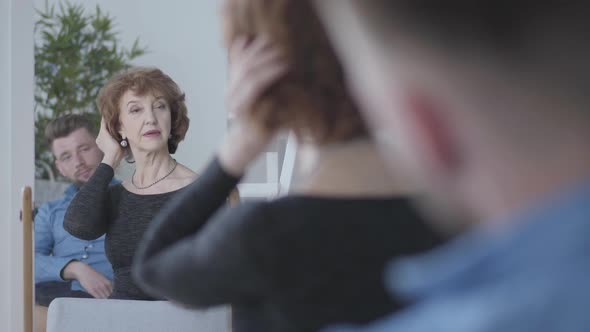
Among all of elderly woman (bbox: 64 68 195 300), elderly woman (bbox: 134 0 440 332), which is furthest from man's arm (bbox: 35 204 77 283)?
elderly woman (bbox: 134 0 440 332)

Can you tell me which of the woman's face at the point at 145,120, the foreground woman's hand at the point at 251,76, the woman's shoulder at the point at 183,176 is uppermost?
the woman's face at the point at 145,120

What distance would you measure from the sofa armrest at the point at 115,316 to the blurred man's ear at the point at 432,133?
5.31 feet

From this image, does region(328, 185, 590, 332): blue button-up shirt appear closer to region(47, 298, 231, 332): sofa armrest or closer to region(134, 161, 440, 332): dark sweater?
region(134, 161, 440, 332): dark sweater

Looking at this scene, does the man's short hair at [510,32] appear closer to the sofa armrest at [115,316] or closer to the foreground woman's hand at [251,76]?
the foreground woman's hand at [251,76]

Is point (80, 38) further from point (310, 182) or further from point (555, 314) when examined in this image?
point (555, 314)

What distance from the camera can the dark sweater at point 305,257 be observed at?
1.94 ft

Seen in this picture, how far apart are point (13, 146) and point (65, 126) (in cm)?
24

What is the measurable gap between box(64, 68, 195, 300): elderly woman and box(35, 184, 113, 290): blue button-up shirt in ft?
1.82

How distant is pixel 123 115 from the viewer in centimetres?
262

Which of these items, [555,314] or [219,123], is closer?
[555,314]

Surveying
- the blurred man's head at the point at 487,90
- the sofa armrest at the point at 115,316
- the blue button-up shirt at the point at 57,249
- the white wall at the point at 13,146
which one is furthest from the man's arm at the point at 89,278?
the blurred man's head at the point at 487,90

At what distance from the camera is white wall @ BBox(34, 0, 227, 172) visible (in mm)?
3541

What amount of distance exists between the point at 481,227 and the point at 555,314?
0.04 meters

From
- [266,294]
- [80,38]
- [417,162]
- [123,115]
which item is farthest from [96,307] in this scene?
[80,38]
